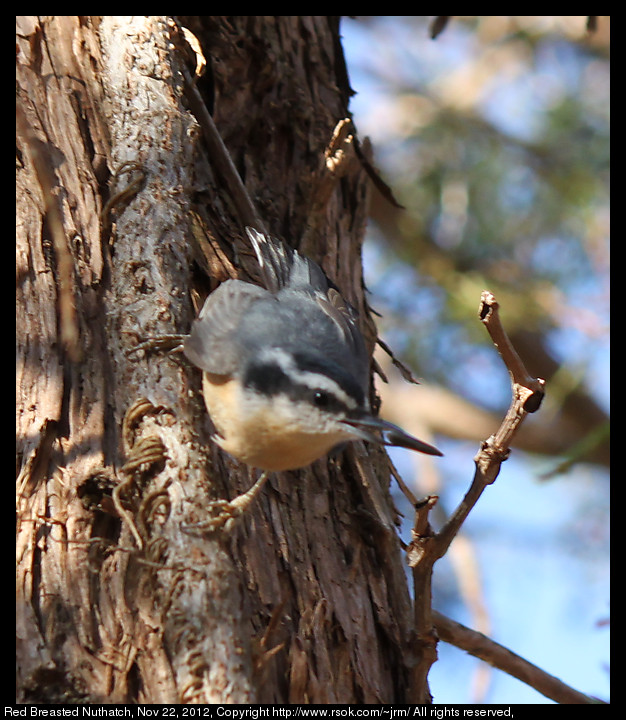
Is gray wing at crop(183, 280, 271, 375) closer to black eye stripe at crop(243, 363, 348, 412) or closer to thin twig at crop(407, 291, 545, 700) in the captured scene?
black eye stripe at crop(243, 363, 348, 412)

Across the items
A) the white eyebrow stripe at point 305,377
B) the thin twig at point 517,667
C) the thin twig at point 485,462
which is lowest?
the thin twig at point 517,667

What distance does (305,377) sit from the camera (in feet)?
8.08

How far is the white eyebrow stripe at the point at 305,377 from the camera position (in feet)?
7.93

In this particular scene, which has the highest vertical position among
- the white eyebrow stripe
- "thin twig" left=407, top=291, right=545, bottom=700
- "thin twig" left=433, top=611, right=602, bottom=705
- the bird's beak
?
the white eyebrow stripe

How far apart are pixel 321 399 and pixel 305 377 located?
87mm

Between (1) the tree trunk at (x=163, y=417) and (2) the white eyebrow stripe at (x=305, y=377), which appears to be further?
(2) the white eyebrow stripe at (x=305, y=377)

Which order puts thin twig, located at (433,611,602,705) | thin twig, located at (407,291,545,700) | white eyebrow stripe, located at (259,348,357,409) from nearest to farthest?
thin twig, located at (407,291,545,700)
white eyebrow stripe, located at (259,348,357,409)
thin twig, located at (433,611,602,705)

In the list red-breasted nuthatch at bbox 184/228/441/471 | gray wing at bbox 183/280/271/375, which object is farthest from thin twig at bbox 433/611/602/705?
gray wing at bbox 183/280/271/375

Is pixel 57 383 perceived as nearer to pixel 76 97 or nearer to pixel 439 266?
pixel 76 97

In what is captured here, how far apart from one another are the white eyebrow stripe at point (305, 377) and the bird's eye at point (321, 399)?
0.01 m

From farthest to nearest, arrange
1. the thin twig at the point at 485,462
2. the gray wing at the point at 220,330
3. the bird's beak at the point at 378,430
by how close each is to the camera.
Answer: the gray wing at the point at 220,330
the bird's beak at the point at 378,430
the thin twig at the point at 485,462

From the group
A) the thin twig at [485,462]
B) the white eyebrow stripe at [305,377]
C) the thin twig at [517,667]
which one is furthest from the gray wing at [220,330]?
the thin twig at [517,667]

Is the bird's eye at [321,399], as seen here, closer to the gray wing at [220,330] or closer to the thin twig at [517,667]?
the gray wing at [220,330]

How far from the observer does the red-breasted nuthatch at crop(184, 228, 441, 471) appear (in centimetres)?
242
